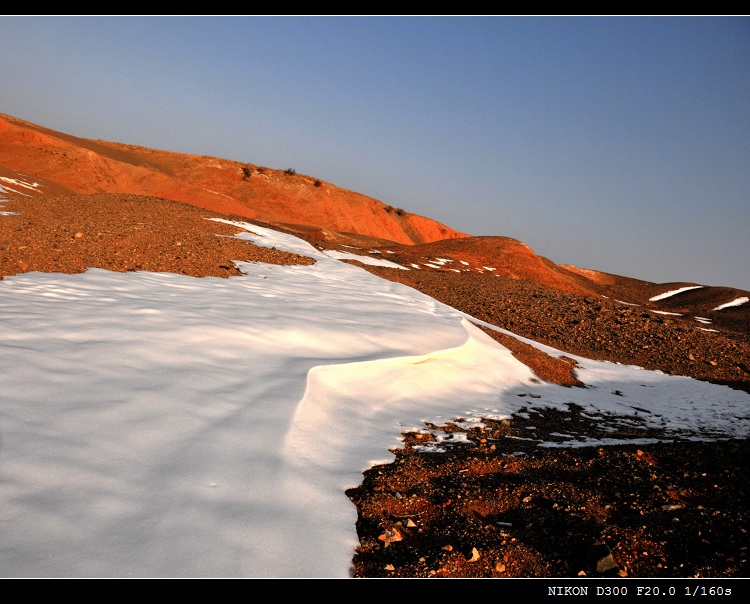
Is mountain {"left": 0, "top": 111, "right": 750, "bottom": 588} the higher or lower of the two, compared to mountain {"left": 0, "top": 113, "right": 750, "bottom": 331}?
lower

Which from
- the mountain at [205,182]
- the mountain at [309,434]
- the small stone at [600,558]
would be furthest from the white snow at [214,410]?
the mountain at [205,182]

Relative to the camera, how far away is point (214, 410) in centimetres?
452

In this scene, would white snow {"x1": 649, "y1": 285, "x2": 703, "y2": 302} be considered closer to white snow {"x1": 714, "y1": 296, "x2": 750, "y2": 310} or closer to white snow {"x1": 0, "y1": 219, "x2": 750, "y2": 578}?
white snow {"x1": 714, "y1": 296, "x2": 750, "y2": 310}

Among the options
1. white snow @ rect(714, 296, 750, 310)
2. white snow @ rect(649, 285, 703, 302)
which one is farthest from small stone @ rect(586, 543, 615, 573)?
white snow @ rect(649, 285, 703, 302)

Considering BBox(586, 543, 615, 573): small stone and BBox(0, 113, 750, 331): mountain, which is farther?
BBox(0, 113, 750, 331): mountain

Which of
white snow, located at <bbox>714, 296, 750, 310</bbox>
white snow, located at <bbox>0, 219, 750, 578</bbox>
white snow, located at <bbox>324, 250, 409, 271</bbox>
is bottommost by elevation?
white snow, located at <bbox>0, 219, 750, 578</bbox>

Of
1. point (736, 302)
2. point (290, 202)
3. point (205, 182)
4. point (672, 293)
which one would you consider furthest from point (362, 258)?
point (205, 182)

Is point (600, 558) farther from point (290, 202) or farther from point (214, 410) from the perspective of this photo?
point (290, 202)

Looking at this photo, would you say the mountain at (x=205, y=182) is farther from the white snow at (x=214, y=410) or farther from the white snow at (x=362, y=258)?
the white snow at (x=214, y=410)

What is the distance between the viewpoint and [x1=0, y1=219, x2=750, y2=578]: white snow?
9.16 feet

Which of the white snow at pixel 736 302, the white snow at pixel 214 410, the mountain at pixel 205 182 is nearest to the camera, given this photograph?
the white snow at pixel 214 410

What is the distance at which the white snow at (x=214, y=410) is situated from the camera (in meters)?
2.79
